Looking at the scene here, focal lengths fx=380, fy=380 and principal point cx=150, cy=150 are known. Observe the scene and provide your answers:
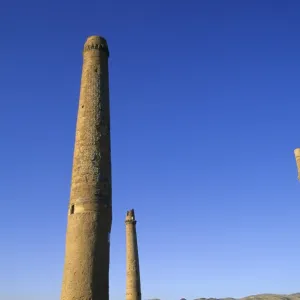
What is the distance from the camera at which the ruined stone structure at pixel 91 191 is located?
27.7 ft

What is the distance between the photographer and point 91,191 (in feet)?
30.5

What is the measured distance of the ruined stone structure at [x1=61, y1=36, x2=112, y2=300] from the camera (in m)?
8.45

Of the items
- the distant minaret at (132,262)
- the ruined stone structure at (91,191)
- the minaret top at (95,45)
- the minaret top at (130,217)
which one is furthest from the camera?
the minaret top at (130,217)

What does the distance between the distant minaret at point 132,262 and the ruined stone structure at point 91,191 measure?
38.7 ft

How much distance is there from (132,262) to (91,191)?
40.7ft

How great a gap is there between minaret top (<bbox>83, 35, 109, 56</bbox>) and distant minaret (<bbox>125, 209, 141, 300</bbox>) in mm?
12452

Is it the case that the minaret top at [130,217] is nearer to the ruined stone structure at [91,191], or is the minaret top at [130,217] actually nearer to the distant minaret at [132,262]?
the distant minaret at [132,262]

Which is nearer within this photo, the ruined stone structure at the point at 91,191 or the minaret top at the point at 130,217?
the ruined stone structure at the point at 91,191

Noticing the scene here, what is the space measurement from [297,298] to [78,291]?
98.3 meters

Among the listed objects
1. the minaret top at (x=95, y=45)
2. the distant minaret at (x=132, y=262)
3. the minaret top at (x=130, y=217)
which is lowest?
the distant minaret at (x=132, y=262)

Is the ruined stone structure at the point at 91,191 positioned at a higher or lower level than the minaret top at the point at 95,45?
lower

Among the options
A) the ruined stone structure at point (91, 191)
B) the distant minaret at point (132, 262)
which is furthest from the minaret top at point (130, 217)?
the ruined stone structure at point (91, 191)

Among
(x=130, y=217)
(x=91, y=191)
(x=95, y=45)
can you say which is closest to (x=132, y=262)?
(x=130, y=217)

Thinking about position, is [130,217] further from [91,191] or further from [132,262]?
[91,191]
